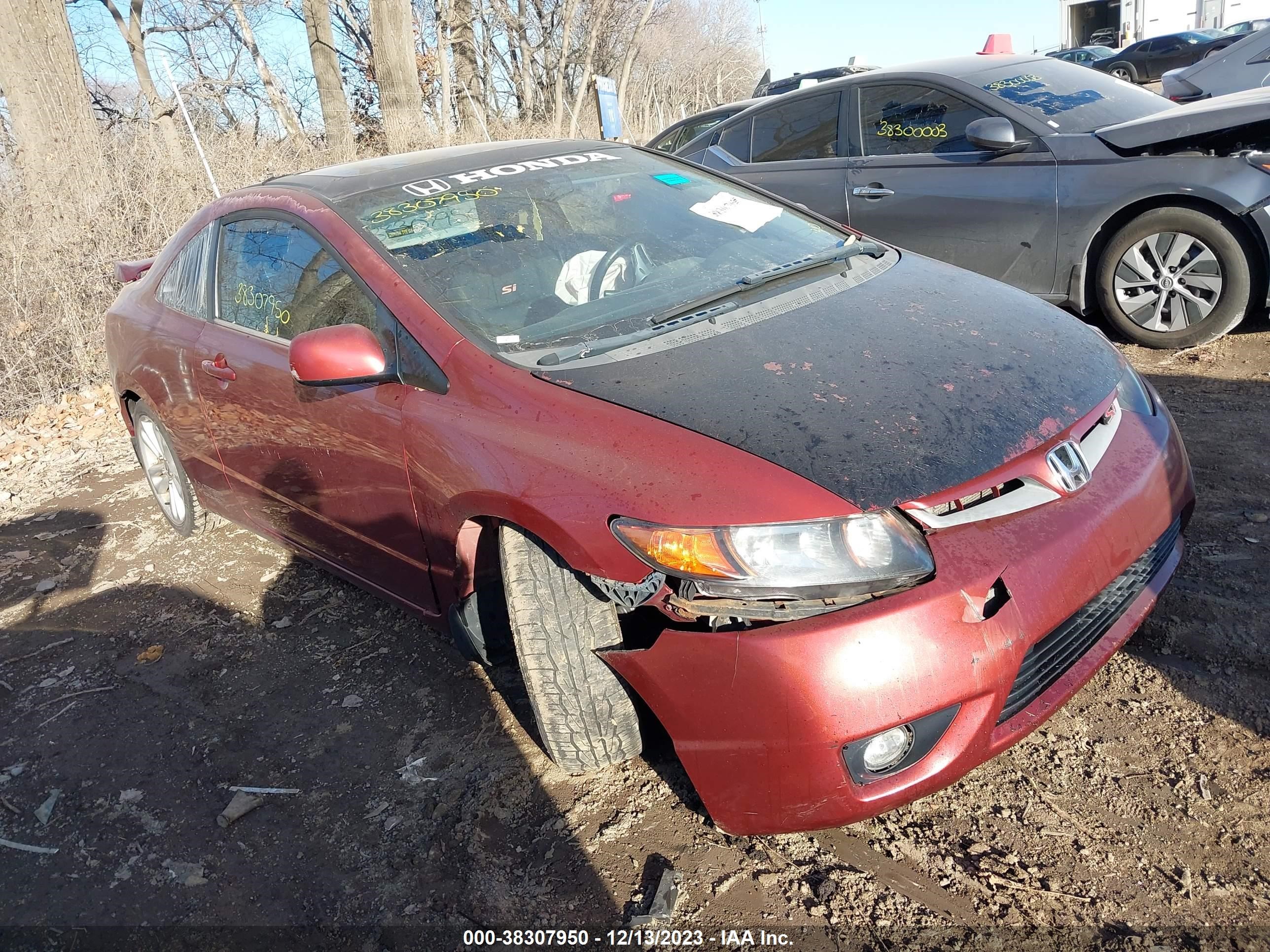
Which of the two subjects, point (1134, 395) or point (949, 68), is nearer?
point (1134, 395)

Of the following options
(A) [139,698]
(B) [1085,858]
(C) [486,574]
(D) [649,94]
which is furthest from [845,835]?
(D) [649,94]

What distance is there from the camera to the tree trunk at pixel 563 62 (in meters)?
23.0

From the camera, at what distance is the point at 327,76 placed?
1402 centimetres

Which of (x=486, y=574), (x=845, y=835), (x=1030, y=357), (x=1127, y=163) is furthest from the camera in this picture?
(x=1127, y=163)

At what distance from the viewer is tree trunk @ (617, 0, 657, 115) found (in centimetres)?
2334

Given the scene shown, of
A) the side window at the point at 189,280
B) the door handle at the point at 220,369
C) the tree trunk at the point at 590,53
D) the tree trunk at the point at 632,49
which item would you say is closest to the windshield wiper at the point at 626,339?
the door handle at the point at 220,369

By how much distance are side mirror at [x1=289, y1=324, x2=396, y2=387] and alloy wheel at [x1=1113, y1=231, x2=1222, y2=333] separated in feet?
12.8

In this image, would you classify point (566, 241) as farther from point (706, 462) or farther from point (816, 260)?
point (706, 462)

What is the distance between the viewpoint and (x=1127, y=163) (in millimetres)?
4711

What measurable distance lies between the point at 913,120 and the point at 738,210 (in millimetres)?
2763

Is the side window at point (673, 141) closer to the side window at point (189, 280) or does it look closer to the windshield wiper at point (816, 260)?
the side window at point (189, 280)

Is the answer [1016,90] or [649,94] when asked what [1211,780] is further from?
[649,94]

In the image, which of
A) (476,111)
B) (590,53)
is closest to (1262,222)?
(476,111)

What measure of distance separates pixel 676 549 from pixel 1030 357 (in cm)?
110
